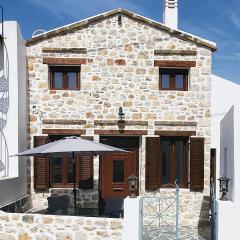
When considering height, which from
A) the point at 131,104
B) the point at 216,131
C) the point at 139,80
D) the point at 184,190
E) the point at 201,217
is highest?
the point at 139,80

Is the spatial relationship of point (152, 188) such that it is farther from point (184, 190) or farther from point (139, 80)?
point (139, 80)

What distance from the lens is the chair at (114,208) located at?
9.46 metres

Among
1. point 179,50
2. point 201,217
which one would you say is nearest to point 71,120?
point 179,50

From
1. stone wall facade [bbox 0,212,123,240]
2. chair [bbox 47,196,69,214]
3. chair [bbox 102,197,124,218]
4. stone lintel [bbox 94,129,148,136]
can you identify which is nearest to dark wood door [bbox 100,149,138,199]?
stone lintel [bbox 94,129,148,136]

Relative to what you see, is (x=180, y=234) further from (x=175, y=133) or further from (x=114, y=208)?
(x=175, y=133)

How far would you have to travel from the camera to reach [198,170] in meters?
11.4

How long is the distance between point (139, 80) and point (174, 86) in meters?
1.32

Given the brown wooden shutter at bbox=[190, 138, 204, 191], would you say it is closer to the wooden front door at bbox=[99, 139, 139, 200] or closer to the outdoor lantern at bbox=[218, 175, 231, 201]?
the wooden front door at bbox=[99, 139, 139, 200]

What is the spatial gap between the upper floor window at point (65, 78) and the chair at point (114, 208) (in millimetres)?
4235

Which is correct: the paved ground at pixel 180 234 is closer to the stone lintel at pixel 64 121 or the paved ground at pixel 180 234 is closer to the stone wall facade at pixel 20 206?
the stone wall facade at pixel 20 206

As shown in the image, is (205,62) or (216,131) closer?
(205,62)

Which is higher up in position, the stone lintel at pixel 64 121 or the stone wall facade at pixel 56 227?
the stone lintel at pixel 64 121

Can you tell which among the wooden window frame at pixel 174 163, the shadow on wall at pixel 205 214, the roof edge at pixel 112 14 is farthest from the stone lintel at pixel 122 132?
the roof edge at pixel 112 14

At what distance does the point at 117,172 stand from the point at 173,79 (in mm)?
3952
